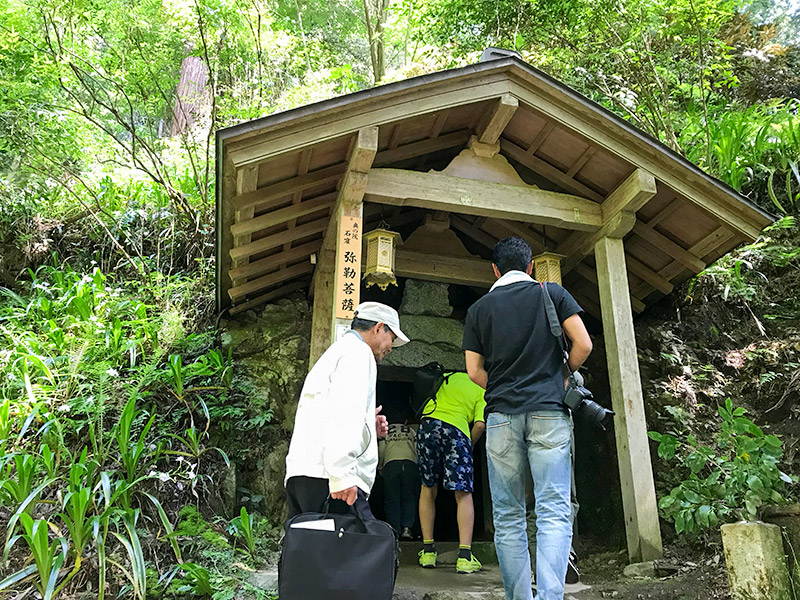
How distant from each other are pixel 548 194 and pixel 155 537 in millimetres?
4050

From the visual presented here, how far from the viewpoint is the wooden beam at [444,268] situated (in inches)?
241

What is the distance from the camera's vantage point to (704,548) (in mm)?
4340

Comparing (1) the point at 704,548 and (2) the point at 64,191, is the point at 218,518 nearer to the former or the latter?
(1) the point at 704,548

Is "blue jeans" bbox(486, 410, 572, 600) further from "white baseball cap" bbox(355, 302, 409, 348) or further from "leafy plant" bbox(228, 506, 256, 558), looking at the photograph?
"leafy plant" bbox(228, 506, 256, 558)

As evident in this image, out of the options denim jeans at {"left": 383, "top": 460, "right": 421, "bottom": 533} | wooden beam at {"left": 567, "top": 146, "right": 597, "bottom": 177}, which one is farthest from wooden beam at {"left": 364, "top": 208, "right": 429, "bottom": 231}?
denim jeans at {"left": 383, "top": 460, "right": 421, "bottom": 533}

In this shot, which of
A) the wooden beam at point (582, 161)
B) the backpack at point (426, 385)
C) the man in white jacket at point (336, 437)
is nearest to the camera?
the man in white jacket at point (336, 437)

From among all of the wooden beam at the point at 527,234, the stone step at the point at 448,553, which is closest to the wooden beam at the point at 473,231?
the wooden beam at the point at 527,234

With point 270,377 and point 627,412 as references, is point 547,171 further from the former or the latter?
point 270,377

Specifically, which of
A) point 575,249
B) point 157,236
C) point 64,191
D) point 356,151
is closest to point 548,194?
point 575,249

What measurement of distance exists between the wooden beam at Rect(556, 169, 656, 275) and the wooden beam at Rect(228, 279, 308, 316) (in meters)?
2.83

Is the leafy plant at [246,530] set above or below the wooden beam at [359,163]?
below

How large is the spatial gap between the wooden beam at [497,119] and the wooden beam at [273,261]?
183 cm

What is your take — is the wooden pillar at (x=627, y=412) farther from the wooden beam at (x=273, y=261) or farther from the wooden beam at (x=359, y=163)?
the wooden beam at (x=273, y=261)

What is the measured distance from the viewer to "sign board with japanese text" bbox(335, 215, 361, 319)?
4285mm
